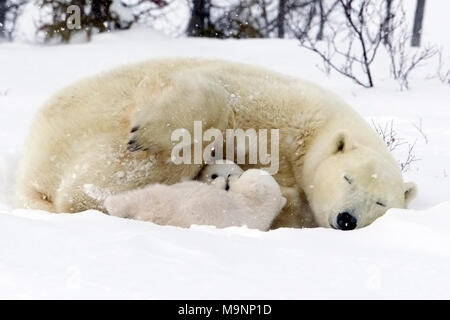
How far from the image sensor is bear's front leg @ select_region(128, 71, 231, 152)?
3012 millimetres

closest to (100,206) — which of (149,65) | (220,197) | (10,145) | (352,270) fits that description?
(220,197)

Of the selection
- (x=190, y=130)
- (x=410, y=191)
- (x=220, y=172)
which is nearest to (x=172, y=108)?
(x=190, y=130)

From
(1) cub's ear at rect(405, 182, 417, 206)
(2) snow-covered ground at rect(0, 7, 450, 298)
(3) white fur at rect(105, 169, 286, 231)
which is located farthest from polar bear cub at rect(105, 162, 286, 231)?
(1) cub's ear at rect(405, 182, 417, 206)

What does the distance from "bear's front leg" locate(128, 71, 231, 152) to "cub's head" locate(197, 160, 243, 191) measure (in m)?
0.18

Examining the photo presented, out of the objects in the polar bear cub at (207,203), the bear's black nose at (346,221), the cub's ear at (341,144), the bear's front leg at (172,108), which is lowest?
the bear's black nose at (346,221)

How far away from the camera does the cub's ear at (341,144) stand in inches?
128

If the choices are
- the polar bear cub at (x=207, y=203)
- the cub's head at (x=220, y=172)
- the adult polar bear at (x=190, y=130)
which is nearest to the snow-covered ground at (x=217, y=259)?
the polar bear cub at (x=207, y=203)

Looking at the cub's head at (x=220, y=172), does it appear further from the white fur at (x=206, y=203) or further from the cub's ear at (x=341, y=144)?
the cub's ear at (x=341, y=144)

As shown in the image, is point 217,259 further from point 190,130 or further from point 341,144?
point 341,144

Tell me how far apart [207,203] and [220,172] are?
1.35ft

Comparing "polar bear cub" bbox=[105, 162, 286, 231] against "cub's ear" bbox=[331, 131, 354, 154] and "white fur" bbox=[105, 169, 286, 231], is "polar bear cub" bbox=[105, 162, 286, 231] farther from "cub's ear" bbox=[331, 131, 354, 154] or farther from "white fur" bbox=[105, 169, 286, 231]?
"cub's ear" bbox=[331, 131, 354, 154]

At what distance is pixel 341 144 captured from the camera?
3262 millimetres

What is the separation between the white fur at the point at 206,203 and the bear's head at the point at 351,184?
0.77ft
